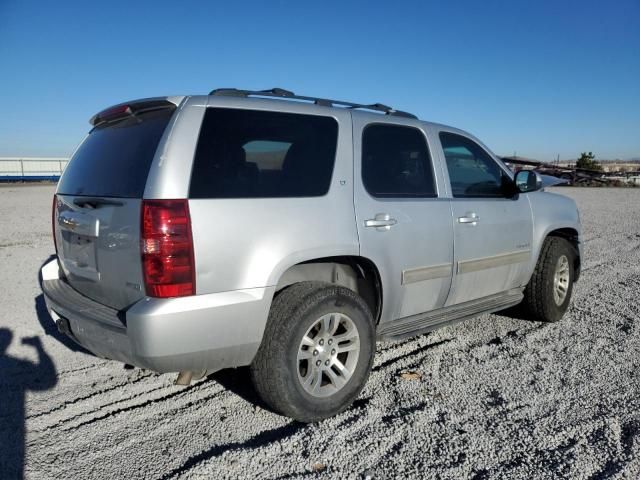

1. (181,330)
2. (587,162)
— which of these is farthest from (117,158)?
(587,162)

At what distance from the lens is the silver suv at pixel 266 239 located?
2.64 meters

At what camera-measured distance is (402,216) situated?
3578 millimetres

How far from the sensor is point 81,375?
3891 millimetres

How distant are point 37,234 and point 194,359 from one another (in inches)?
390

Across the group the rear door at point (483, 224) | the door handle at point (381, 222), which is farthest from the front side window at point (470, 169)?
the door handle at point (381, 222)

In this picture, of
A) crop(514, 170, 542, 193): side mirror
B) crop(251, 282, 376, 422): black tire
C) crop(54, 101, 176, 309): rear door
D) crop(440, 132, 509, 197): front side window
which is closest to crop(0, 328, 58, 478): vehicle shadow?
crop(54, 101, 176, 309): rear door

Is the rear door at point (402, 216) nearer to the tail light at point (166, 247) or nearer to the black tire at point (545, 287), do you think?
the tail light at point (166, 247)

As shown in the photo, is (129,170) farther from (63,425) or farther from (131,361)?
(63,425)

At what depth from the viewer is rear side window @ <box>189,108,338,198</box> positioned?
2.79m

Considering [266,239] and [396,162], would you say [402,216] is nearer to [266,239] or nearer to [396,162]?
[396,162]

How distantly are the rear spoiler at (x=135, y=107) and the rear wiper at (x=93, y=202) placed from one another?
1.91ft

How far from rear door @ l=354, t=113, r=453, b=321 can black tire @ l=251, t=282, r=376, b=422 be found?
1.32ft

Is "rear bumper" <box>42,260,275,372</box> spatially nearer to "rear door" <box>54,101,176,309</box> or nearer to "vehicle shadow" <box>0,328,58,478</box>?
"rear door" <box>54,101,176,309</box>

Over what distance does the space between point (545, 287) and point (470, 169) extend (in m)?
1.48
